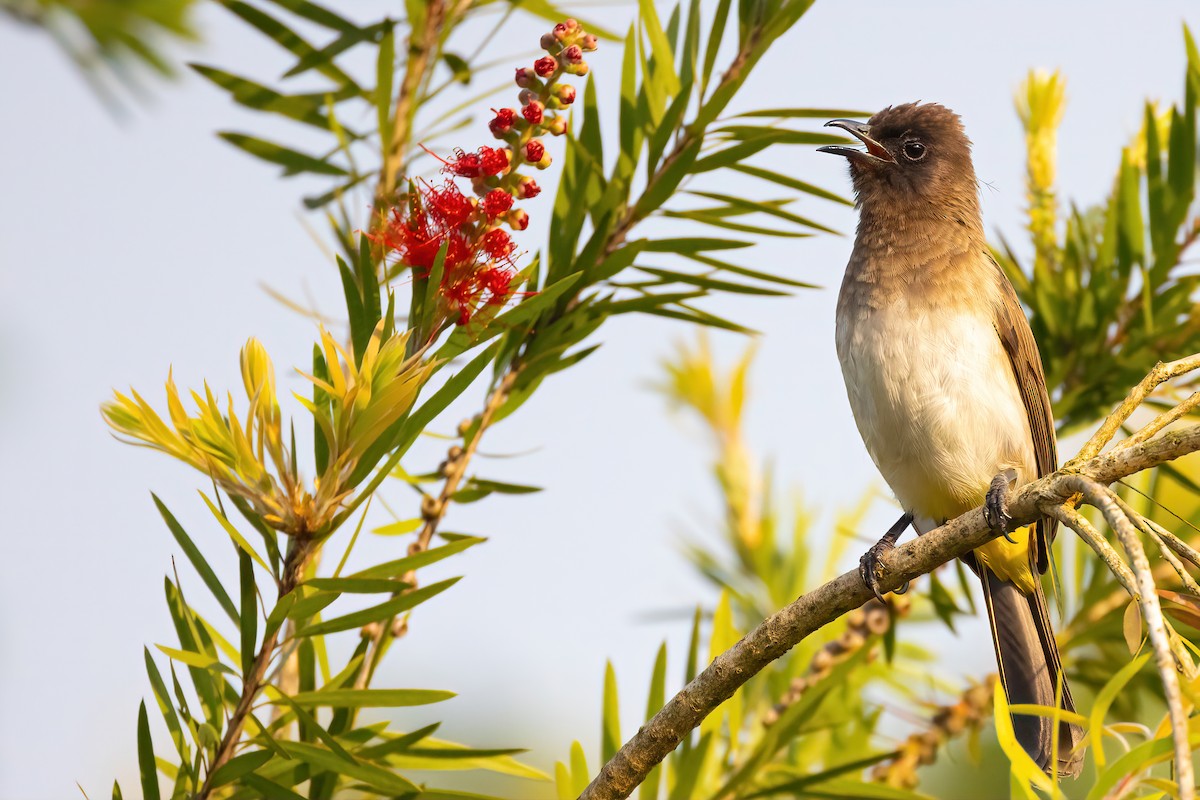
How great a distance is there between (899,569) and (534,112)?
0.85 m

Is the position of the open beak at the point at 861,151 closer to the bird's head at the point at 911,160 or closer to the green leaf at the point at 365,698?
the bird's head at the point at 911,160

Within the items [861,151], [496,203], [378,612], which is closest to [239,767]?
[378,612]

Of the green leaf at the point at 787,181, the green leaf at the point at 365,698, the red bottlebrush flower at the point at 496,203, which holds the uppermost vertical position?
the green leaf at the point at 787,181

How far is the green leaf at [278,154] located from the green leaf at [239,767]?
4.18ft

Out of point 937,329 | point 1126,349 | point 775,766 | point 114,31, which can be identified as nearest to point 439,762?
point 775,766

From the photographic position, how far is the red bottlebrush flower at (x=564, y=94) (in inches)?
65.0

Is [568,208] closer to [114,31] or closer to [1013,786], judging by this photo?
[114,31]

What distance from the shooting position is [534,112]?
163cm

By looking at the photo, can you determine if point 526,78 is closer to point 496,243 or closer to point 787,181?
point 496,243

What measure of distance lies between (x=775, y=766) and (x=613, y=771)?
632mm

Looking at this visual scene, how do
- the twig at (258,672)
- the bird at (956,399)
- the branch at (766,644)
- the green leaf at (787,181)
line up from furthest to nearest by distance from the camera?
the bird at (956,399), the green leaf at (787,181), the twig at (258,672), the branch at (766,644)

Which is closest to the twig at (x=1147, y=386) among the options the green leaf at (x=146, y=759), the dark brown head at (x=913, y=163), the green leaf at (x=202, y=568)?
the green leaf at (x=202, y=568)

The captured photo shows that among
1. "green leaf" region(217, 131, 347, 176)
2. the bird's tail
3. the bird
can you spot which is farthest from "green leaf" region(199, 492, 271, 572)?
the bird's tail

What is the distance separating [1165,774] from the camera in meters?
1.37
